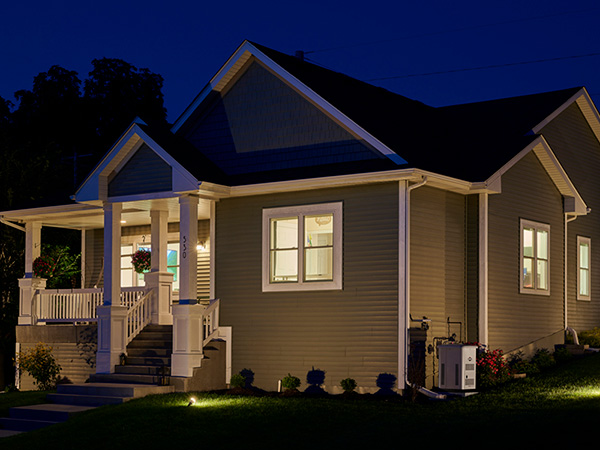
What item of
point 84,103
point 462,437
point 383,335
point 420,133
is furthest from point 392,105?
point 84,103

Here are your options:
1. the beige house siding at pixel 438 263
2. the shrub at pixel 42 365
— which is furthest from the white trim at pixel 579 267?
the shrub at pixel 42 365

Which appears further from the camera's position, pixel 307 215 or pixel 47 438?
pixel 307 215

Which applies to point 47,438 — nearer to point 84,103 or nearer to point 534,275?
point 534,275

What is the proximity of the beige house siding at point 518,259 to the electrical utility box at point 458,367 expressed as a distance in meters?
2.12

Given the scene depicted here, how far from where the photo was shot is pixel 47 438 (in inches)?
591

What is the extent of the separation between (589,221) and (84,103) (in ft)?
109

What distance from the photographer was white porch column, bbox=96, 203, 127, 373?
63.5 ft

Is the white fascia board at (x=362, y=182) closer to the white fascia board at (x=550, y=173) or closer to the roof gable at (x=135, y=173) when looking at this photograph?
the white fascia board at (x=550, y=173)

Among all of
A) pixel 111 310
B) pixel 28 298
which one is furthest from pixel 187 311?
pixel 28 298

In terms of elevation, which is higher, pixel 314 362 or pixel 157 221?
pixel 157 221

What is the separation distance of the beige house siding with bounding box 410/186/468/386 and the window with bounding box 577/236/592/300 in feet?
16.8

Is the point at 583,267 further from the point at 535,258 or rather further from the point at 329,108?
the point at 329,108

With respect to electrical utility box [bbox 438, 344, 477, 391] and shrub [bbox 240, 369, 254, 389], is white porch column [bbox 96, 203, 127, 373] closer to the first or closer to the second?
shrub [bbox 240, 369, 254, 389]

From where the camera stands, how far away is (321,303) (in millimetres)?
18172
